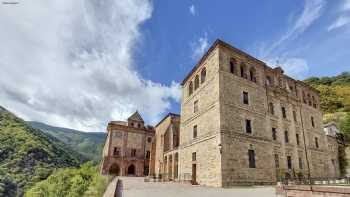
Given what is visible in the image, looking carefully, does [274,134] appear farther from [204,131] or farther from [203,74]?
[203,74]

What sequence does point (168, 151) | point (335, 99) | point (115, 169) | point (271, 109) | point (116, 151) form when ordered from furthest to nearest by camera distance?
point (335, 99), point (115, 169), point (116, 151), point (168, 151), point (271, 109)

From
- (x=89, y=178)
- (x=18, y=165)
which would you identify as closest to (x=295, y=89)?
(x=89, y=178)

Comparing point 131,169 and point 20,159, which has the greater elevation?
point 20,159

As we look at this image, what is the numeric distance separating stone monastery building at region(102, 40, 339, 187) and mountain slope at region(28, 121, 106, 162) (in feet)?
435

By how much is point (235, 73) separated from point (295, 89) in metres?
11.8

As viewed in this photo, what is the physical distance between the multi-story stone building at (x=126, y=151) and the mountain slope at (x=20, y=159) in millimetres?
21393

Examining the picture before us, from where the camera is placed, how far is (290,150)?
21.5 m

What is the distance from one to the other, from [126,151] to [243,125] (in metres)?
26.8

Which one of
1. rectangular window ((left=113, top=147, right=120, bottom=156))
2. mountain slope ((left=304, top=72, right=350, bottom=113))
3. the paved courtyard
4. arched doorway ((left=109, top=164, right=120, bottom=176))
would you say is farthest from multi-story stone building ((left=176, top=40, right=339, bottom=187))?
mountain slope ((left=304, top=72, right=350, bottom=113))

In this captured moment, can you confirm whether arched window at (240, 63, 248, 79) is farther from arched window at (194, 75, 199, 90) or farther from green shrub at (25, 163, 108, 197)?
green shrub at (25, 163, 108, 197)

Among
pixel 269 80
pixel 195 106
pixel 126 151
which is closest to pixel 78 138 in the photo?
pixel 126 151

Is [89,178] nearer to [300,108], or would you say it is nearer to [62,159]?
[300,108]

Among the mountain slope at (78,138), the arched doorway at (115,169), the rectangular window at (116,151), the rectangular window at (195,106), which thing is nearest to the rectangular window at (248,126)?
the rectangular window at (195,106)

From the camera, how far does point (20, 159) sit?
5959cm
